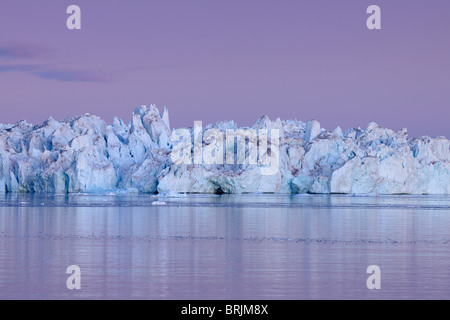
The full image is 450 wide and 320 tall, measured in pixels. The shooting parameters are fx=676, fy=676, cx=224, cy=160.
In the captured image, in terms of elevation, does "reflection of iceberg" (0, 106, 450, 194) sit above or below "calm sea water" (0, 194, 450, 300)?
above

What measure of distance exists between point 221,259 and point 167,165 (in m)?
43.5

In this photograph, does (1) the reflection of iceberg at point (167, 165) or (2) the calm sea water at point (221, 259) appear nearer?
(2) the calm sea water at point (221, 259)

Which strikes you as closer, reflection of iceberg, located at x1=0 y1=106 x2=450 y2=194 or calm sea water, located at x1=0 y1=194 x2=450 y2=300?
calm sea water, located at x1=0 y1=194 x2=450 y2=300

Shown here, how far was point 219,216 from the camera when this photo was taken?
93.6 ft

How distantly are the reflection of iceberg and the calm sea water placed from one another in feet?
104

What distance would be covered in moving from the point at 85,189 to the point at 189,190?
345 inches

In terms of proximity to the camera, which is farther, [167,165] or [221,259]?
[167,165]

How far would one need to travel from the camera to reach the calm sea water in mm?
10302

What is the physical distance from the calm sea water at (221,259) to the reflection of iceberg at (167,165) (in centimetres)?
3159

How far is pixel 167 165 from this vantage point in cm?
5728

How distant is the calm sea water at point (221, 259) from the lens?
1030 cm

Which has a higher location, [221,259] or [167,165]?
[167,165]

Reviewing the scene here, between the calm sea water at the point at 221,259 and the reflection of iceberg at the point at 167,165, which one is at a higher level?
the reflection of iceberg at the point at 167,165
